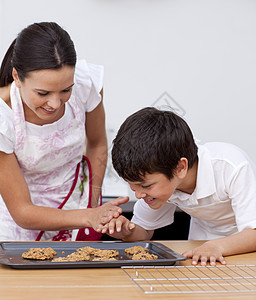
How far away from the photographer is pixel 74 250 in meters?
1.41

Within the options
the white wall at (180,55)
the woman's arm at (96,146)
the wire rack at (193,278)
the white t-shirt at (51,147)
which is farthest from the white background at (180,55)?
the wire rack at (193,278)

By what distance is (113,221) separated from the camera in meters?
1.47

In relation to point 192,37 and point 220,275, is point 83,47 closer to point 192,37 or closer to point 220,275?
point 192,37

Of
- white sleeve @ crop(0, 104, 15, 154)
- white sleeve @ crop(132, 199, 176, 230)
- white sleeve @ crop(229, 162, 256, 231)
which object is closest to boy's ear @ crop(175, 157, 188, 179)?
white sleeve @ crop(229, 162, 256, 231)

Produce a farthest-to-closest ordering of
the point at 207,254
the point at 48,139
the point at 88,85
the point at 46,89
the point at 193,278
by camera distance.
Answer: the point at 88,85 → the point at 48,139 → the point at 46,89 → the point at 207,254 → the point at 193,278

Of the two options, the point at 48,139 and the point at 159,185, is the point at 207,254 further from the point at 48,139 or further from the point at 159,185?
the point at 48,139

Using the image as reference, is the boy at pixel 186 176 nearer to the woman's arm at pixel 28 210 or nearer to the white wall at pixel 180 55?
the woman's arm at pixel 28 210

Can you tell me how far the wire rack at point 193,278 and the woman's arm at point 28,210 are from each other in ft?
1.19

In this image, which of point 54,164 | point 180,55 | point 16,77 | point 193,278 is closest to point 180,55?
point 180,55

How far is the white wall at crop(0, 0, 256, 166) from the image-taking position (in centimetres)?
291

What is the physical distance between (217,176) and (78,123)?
53 centimetres

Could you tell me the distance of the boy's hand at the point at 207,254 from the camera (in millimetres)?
1296

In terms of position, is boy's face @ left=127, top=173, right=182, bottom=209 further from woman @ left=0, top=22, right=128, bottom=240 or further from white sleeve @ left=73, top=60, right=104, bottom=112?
white sleeve @ left=73, top=60, right=104, bottom=112

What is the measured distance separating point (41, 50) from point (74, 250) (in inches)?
23.0
